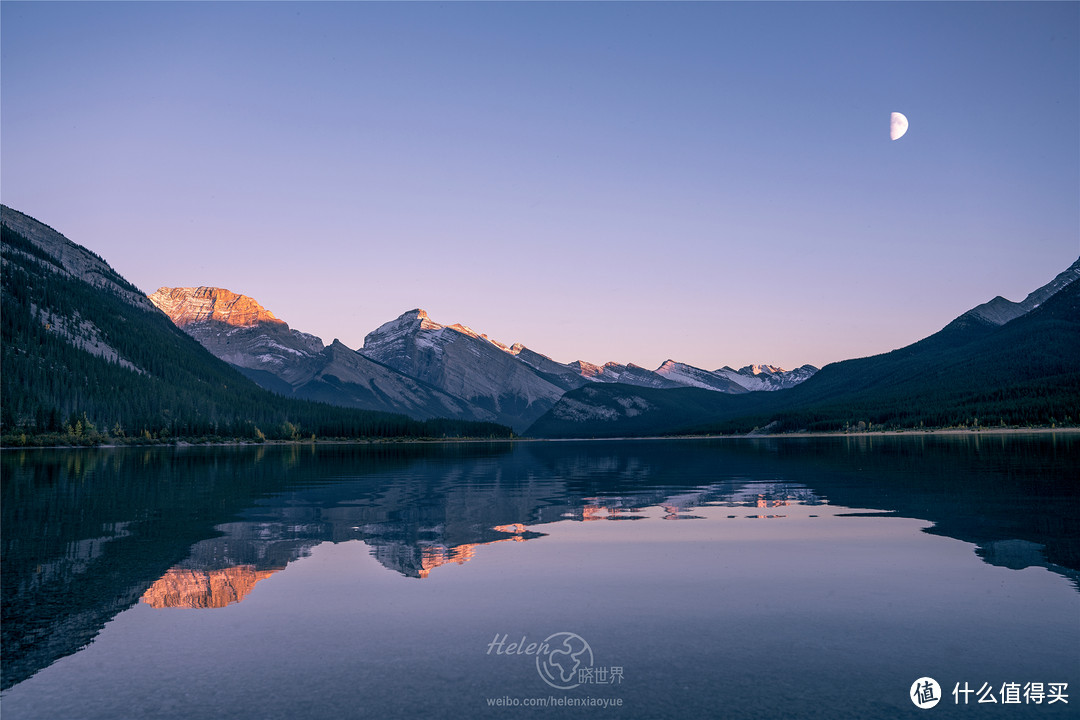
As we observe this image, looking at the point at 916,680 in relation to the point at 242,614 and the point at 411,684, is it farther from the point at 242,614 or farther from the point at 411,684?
the point at 242,614

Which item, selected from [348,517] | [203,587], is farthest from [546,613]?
[348,517]

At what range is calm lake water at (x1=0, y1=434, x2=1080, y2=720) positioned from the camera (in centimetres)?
1388

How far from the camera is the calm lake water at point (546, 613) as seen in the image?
13.9 metres

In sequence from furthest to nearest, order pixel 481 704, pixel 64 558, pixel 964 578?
pixel 64 558 < pixel 964 578 < pixel 481 704

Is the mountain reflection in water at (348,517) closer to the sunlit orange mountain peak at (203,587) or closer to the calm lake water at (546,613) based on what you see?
the sunlit orange mountain peak at (203,587)

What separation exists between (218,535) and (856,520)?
1308 inches

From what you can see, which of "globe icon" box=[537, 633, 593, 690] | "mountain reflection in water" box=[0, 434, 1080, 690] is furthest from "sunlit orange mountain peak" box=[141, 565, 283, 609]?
"globe icon" box=[537, 633, 593, 690]

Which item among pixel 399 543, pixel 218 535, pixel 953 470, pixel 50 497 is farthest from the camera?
pixel 953 470

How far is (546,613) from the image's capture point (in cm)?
1970

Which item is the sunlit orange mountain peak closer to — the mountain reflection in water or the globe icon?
the mountain reflection in water

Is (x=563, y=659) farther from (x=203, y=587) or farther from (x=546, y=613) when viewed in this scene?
(x=203, y=587)

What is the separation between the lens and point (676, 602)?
2083 cm

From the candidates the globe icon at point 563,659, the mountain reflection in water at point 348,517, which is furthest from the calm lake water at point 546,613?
the mountain reflection in water at point 348,517

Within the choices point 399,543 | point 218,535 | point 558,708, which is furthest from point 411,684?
point 218,535
